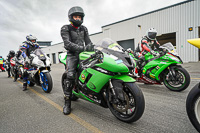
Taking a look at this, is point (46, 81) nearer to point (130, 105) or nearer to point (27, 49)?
point (27, 49)

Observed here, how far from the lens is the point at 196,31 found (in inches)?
496

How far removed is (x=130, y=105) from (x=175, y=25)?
49.9ft

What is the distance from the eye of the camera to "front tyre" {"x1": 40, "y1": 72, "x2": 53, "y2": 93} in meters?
4.14

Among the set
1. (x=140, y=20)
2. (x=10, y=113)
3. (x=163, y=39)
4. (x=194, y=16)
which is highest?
(x=140, y=20)

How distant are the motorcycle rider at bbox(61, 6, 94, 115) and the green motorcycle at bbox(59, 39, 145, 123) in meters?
0.38

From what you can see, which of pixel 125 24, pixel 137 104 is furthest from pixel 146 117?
pixel 125 24

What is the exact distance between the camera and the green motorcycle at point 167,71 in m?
3.65

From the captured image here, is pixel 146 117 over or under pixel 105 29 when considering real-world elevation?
under

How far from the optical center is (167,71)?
3990 mm

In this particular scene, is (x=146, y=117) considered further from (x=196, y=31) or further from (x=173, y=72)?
(x=196, y=31)

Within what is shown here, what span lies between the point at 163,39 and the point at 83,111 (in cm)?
1634

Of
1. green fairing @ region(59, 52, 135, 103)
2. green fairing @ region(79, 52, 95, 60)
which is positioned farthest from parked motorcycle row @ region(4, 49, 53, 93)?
green fairing @ region(59, 52, 135, 103)

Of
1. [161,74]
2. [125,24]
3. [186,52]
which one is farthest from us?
[125,24]

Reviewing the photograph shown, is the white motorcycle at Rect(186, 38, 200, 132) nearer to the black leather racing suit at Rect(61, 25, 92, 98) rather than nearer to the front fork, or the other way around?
the black leather racing suit at Rect(61, 25, 92, 98)
